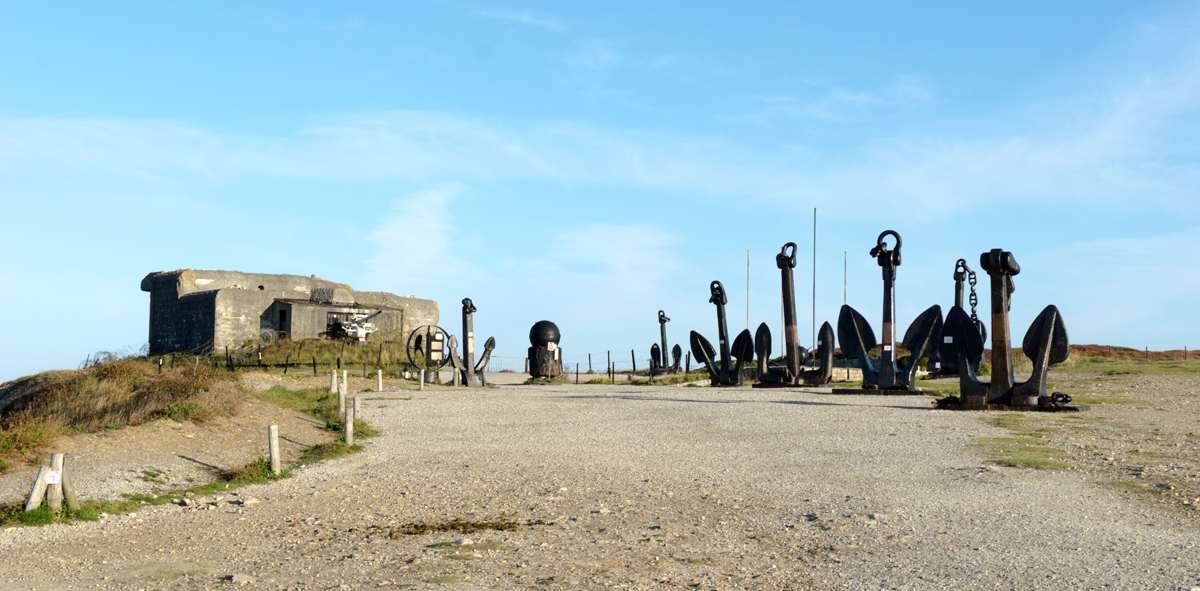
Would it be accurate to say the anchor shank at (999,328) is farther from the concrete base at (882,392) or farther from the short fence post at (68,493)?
the short fence post at (68,493)

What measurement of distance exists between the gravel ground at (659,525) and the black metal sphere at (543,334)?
20975 mm

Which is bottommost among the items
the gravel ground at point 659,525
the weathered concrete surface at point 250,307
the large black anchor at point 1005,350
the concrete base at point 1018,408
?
the gravel ground at point 659,525

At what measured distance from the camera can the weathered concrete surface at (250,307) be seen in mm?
41562

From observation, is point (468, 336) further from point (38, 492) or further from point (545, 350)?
point (38, 492)

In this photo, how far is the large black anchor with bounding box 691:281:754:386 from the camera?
2566 cm

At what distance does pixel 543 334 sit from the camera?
34812mm

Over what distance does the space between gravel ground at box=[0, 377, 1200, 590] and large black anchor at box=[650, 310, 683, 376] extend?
21884 millimetres

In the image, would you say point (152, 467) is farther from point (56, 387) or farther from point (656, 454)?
point (56, 387)

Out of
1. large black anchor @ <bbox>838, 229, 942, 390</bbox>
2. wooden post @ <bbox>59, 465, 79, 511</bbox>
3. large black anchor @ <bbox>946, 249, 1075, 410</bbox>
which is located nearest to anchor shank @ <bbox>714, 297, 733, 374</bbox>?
large black anchor @ <bbox>838, 229, 942, 390</bbox>

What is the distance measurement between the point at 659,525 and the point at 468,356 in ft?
66.6

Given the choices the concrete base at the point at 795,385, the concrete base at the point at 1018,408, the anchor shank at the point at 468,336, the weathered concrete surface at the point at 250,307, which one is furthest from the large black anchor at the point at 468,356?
the weathered concrete surface at the point at 250,307

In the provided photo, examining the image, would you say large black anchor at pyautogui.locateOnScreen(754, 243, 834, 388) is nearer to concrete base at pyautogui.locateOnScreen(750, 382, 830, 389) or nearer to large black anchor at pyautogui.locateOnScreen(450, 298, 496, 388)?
concrete base at pyautogui.locateOnScreen(750, 382, 830, 389)

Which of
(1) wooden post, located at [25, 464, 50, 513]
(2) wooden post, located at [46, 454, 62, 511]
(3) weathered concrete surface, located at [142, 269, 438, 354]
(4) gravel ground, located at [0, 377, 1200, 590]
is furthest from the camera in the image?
(3) weathered concrete surface, located at [142, 269, 438, 354]

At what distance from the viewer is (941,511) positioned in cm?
837
